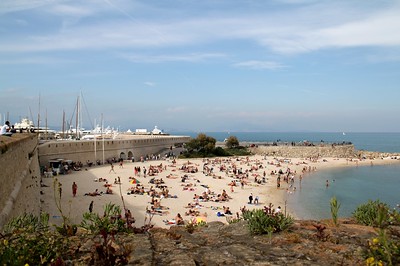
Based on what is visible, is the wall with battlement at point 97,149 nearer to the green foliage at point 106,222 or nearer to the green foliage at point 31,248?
the green foliage at point 106,222

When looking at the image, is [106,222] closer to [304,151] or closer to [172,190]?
[172,190]

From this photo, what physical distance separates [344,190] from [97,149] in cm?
2721

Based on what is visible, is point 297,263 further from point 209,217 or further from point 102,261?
point 209,217

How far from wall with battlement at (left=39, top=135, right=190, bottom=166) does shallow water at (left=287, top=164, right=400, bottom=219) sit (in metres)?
22.0

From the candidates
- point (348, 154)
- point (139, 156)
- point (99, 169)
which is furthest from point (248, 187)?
point (348, 154)

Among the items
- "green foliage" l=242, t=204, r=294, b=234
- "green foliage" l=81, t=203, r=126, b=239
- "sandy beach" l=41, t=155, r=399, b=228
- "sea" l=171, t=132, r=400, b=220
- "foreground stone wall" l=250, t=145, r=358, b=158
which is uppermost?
"green foliage" l=81, t=203, r=126, b=239

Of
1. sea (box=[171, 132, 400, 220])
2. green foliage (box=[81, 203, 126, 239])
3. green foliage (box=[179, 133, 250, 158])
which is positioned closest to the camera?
green foliage (box=[81, 203, 126, 239])

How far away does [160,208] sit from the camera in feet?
71.9

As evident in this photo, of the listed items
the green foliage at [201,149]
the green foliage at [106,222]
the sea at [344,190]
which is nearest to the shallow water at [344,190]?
the sea at [344,190]

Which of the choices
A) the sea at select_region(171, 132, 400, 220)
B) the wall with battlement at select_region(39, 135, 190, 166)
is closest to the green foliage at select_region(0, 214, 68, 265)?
the sea at select_region(171, 132, 400, 220)

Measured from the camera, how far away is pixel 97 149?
41094mm

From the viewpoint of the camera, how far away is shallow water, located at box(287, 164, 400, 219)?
25.7 m

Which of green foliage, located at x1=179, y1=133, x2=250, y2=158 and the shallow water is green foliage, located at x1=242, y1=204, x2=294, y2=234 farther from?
green foliage, located at x1=179, y1=133, x2=250, y2=158

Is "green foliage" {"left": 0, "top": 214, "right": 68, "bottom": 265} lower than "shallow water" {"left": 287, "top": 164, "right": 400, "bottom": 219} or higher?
higher
